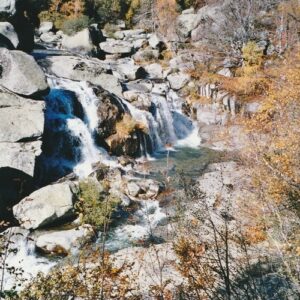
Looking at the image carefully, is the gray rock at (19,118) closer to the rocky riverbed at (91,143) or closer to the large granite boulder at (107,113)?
the rocky riverbed at (91,143)

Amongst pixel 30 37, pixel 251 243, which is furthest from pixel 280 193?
pixel 30 37

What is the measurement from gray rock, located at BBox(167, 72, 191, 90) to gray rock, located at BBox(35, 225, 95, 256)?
1713 cm

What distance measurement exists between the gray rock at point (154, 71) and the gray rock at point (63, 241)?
1934cm

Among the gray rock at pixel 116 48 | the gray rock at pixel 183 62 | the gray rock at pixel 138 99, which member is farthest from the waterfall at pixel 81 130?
the gray rock at pixel 116 48

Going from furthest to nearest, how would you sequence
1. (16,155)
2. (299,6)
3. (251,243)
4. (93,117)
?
(299,6) < (93,117) < (16,155) < (251,243)

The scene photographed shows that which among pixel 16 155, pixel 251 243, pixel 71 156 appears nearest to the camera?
pixel 251 243

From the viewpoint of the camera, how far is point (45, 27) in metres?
34.3

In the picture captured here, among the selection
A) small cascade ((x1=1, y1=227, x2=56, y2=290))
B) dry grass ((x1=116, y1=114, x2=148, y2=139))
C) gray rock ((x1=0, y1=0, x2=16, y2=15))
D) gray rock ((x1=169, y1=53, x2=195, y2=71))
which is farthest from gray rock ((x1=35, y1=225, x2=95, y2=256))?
gray rock ((x1=169, y1=53, x2=195, y2=71))

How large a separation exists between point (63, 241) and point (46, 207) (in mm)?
1859

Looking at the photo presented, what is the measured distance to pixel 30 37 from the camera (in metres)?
23.9

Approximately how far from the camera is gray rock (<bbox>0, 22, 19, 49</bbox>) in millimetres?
18614

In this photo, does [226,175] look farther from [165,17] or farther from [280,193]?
[165,17]

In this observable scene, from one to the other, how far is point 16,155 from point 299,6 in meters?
25.0

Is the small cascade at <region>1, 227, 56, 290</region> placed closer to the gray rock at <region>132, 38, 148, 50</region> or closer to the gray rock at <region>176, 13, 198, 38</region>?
the gray rock at <region>132, 38, 148, 50</region>
